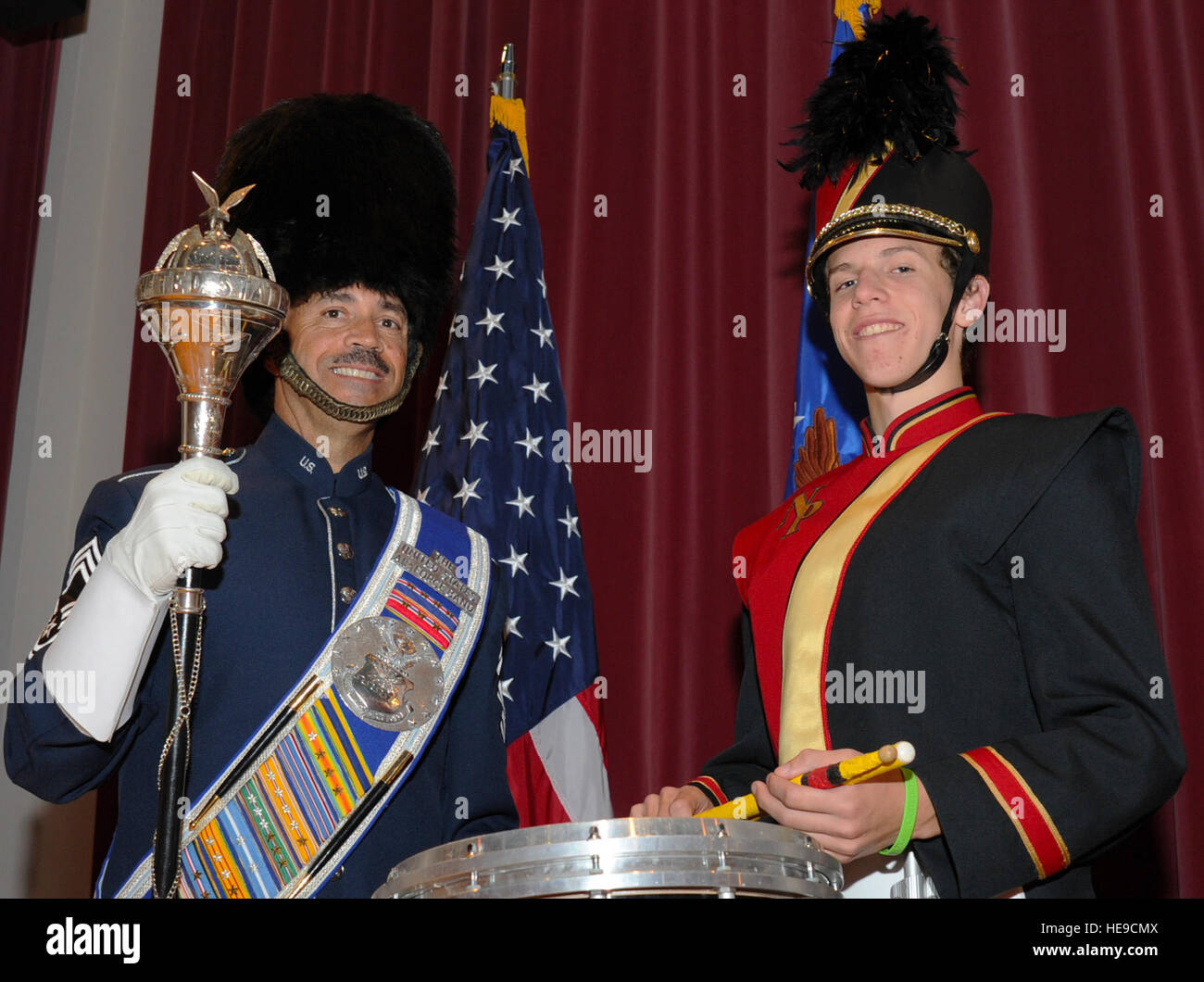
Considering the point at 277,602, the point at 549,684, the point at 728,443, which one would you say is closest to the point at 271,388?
the point at 277,602

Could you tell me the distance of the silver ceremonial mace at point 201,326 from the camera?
5.30ft

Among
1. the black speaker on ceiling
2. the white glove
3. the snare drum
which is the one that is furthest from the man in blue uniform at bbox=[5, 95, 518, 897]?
the black speaker on ceiling

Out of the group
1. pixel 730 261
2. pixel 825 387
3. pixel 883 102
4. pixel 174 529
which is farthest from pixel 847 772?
pixel 730 261

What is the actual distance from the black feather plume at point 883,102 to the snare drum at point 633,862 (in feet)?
4.22

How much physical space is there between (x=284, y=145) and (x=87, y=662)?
124cm

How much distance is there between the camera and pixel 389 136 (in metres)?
2.67

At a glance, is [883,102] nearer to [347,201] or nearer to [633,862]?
[347,201]

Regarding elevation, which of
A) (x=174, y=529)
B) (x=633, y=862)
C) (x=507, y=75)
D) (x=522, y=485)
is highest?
(x=507, y=75)

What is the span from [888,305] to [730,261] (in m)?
1.25

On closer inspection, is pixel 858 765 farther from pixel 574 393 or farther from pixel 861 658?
pixel 574 393

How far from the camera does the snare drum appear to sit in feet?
3.79

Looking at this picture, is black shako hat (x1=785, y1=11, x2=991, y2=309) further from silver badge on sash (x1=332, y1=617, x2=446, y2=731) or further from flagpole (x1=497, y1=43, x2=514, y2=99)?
flagpole (x1=497, y1=43, x2=514, y2=99)

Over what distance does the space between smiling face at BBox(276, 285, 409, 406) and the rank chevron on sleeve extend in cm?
31

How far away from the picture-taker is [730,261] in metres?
3.23
